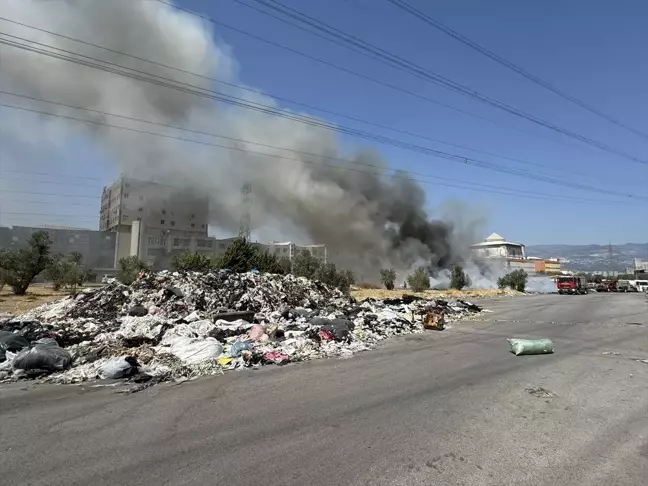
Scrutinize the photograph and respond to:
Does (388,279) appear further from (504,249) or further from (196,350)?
(504,249)

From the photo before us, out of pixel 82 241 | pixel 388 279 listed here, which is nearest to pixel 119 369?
pixel 388 279

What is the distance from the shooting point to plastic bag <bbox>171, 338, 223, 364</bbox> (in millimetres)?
7193

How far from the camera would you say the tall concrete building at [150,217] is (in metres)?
53.2

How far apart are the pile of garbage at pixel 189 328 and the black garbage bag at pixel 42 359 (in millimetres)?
14

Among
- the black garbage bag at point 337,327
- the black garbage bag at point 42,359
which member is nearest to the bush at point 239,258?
the black garbage bag at point 337,327

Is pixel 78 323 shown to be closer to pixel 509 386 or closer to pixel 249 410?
pixel 249 410

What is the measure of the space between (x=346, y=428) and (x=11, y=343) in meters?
6.79

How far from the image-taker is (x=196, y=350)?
7.43m

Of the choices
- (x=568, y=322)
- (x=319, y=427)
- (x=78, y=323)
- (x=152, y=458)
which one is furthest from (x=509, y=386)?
(x=78, y=323)

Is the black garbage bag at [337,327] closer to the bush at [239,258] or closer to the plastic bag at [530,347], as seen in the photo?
the plastic bag at [530,347]

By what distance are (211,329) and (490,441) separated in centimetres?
732

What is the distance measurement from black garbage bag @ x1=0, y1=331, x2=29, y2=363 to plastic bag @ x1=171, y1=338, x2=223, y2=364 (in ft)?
8.73

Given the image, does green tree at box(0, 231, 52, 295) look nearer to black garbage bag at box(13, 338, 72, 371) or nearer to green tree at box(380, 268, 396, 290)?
black garbage bag at box(13, 338, 72, 371)

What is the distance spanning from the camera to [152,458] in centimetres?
333
